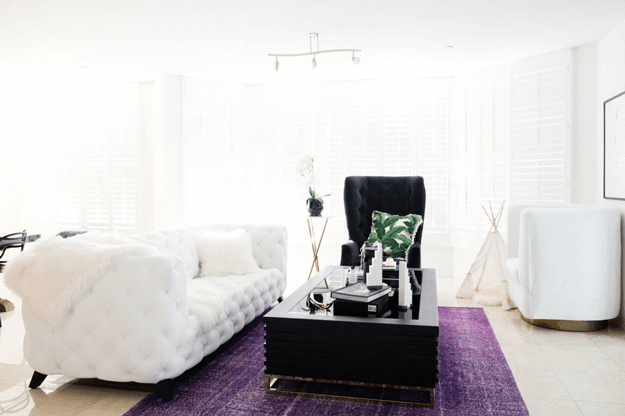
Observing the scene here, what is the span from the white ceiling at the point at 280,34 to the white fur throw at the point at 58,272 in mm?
1908

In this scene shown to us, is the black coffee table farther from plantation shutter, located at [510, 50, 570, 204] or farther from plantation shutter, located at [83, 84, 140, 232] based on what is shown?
plantation shutter, located at [83, 84, 140, 232]

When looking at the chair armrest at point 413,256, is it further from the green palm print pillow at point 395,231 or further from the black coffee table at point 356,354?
the black coffee table at point 356,354

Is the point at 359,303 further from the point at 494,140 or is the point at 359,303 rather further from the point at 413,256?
the point at 494,140

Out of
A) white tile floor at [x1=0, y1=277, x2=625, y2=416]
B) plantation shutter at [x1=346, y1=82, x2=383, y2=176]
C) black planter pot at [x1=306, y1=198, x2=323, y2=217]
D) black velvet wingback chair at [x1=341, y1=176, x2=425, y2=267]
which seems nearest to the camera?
white tile floor at [x1=0, y1=277, x2=625, y2=416]

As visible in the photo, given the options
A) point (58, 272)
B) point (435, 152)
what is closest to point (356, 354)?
point (58, 272)

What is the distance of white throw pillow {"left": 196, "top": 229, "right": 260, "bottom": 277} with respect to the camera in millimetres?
4141

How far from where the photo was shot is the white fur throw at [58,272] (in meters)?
2.69

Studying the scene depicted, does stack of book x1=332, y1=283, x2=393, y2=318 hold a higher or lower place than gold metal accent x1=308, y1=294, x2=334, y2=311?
higher

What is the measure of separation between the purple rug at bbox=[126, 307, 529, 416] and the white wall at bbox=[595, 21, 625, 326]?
5.26 feet

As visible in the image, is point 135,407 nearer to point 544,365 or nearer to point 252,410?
point 252,410

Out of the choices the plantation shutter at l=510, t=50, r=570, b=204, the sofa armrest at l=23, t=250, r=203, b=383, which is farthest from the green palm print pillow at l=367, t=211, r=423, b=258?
the sofa armrest at l=23, t=250, r=203, b=383

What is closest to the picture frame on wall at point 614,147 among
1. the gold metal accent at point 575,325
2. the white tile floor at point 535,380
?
the gold metal accent at point 575,325

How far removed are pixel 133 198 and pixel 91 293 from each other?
161 inches

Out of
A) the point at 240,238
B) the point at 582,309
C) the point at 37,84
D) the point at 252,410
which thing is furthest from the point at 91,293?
the point at 37,84
